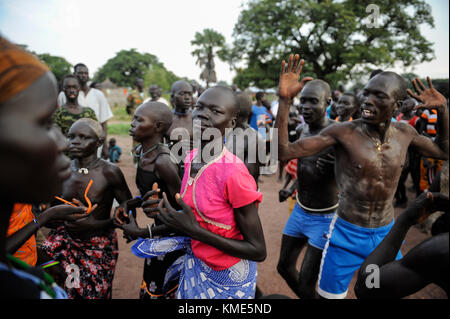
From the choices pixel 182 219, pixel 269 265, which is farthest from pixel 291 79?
pixel 269 265

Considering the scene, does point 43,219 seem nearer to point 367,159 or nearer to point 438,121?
point 367,159

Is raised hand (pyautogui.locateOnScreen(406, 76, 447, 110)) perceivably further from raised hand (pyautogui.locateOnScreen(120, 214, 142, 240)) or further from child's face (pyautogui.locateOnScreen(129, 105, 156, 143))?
raised hand (pyautogui.locateOnScreen(120, 214, 142, 240))

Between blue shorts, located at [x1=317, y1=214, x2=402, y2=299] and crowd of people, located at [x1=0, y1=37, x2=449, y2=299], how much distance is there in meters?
0.01

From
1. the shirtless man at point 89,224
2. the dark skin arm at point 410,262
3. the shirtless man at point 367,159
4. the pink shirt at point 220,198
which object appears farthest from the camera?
the shirtless man at point 367,159

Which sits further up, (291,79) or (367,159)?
(291,79)

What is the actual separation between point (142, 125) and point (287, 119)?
1233 millimetres

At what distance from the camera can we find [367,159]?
7.95 feet

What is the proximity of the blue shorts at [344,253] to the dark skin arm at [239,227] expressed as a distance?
3.96ft

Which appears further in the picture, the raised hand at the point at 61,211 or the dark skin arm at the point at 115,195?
the dark skin arm at the point at 115,195

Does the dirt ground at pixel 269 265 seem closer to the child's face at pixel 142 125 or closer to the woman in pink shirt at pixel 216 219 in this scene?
the woman in pink shirt at pixel 216 219

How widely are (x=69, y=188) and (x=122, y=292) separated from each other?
5.40 ft

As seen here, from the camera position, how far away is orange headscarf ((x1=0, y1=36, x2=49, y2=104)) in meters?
0.63

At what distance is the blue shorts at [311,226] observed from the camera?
2900 mm

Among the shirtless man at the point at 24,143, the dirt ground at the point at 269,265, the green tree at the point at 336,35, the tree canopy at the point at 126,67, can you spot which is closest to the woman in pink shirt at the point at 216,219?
the shirtless man at the point at 24,143
